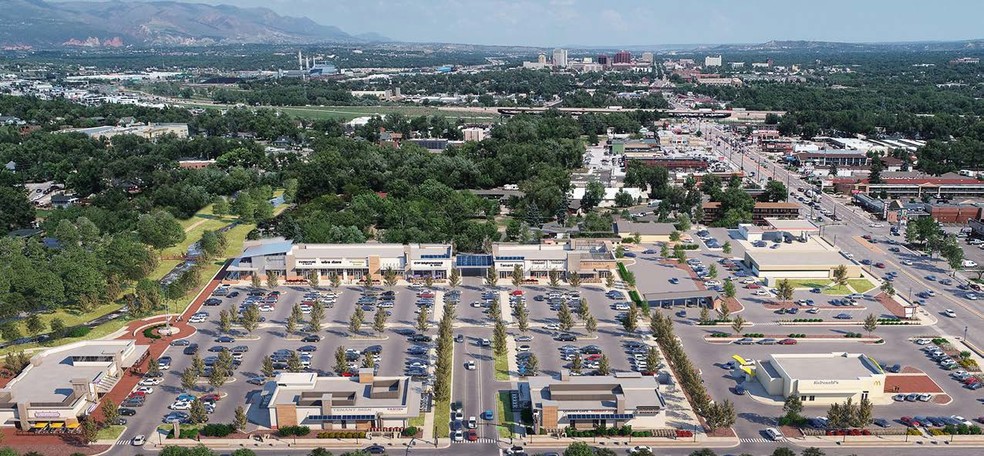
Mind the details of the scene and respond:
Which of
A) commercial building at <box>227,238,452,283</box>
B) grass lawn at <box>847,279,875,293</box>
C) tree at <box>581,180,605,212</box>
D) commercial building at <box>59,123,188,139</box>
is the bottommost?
grass lawn at <box>847,279,875,293</box>

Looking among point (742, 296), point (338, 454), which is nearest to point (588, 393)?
point (338, 454)

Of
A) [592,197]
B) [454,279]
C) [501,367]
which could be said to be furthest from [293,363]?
[592,197]

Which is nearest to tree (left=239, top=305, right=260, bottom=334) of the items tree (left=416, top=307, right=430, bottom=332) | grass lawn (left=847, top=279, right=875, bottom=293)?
tree (left=416, top=307, right=430, bottom=332)

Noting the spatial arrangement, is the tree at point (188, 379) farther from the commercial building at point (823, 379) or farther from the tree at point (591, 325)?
the commercial building at point (823, 379)

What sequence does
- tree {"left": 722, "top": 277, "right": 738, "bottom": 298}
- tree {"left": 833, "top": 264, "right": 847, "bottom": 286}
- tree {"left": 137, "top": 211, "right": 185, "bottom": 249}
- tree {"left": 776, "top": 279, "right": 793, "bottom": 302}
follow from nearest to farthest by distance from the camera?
1. tree {"left": 776, "top": 279, "right": 793, "bottom": 302}
2. tree {"left": 722, "top": 277, "right": 738, "bottom": 298}
3. tree {"left": 833, "top": 264, "right": 847, "bottom": 286}
4. tree {"left": 137, "top": 211, "right": 185, "bottom": 249}

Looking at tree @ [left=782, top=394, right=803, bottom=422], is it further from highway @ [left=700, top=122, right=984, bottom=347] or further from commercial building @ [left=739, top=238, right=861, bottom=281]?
commercial building @ [left=739, top=238, right=861, bottom=281]
